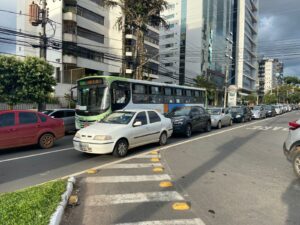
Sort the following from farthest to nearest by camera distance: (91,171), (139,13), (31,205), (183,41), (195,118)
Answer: (183,41) → (139,13) → (195,118) → (91,171) → (31,205)

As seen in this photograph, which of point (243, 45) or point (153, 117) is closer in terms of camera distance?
point (153, 117)

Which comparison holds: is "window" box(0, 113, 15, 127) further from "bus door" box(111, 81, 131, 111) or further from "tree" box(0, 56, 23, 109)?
"tree" box(0, 56, 23, 109)

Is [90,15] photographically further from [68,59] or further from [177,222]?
[177,222]

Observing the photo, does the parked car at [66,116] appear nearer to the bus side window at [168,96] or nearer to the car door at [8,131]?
the car door at [8,131]

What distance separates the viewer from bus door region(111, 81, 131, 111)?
13742mm

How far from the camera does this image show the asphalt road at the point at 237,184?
4.38 meters

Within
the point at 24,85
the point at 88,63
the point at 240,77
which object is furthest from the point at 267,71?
the point at 24,85

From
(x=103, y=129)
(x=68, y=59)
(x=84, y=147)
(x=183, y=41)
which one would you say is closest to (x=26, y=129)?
(x=84, y=147)

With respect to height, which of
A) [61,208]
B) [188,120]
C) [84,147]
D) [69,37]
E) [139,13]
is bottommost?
[61,208]

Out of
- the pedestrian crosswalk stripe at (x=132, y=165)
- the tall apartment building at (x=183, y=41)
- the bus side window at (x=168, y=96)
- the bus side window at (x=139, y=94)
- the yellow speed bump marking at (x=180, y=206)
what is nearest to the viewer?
the yellow speed bump marking at (x=180, y=206)

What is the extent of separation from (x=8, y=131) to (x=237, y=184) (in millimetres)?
7938

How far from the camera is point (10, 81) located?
18203 millimetres

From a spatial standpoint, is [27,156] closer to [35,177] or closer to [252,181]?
[35,177]

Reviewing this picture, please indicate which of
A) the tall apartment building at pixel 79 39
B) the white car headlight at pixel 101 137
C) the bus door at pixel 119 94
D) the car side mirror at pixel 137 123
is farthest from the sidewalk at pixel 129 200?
the tall apartment building at pixel 79 39
